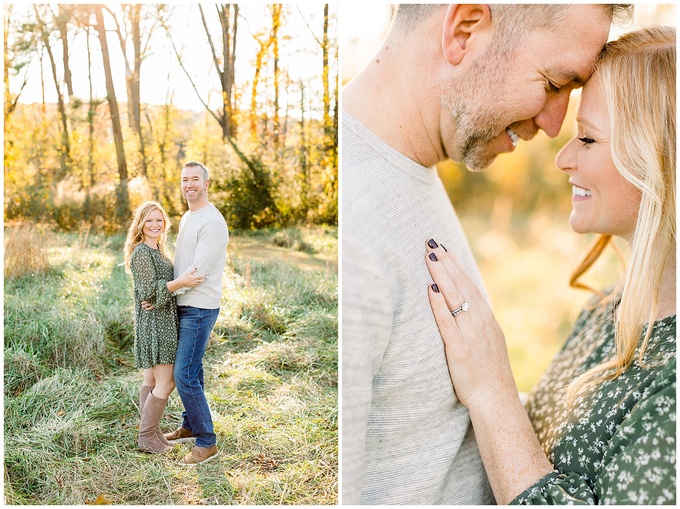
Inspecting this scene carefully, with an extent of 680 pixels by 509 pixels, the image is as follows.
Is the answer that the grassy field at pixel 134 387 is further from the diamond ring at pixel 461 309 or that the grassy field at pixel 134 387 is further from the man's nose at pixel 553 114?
the man's nose at pixel 553 114

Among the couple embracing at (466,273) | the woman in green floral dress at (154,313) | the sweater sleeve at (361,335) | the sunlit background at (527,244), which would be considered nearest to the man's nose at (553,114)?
the couple embracing at (466,273)

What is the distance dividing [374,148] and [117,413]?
1.12 meters

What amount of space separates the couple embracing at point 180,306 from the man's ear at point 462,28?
2.73 feet

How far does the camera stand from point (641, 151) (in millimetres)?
1667

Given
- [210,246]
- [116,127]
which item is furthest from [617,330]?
[116,127]

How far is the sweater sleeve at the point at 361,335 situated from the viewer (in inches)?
59.1

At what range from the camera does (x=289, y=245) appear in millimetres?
2004

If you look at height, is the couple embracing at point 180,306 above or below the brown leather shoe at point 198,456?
above

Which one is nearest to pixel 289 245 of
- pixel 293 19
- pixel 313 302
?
pixel 313 302

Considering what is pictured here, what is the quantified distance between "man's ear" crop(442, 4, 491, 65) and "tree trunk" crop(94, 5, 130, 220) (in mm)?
1025

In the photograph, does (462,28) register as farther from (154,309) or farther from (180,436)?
(180,436)

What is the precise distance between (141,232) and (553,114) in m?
1.30

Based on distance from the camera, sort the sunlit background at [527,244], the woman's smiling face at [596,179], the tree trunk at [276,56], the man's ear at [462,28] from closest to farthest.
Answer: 1. the man's ear at [462,28]
2. the woman's smiling face at [596,179]
3. the tree trunk at [276,56]
4. the sunlit background at [527,244]

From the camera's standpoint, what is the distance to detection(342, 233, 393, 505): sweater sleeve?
150 centimetres
